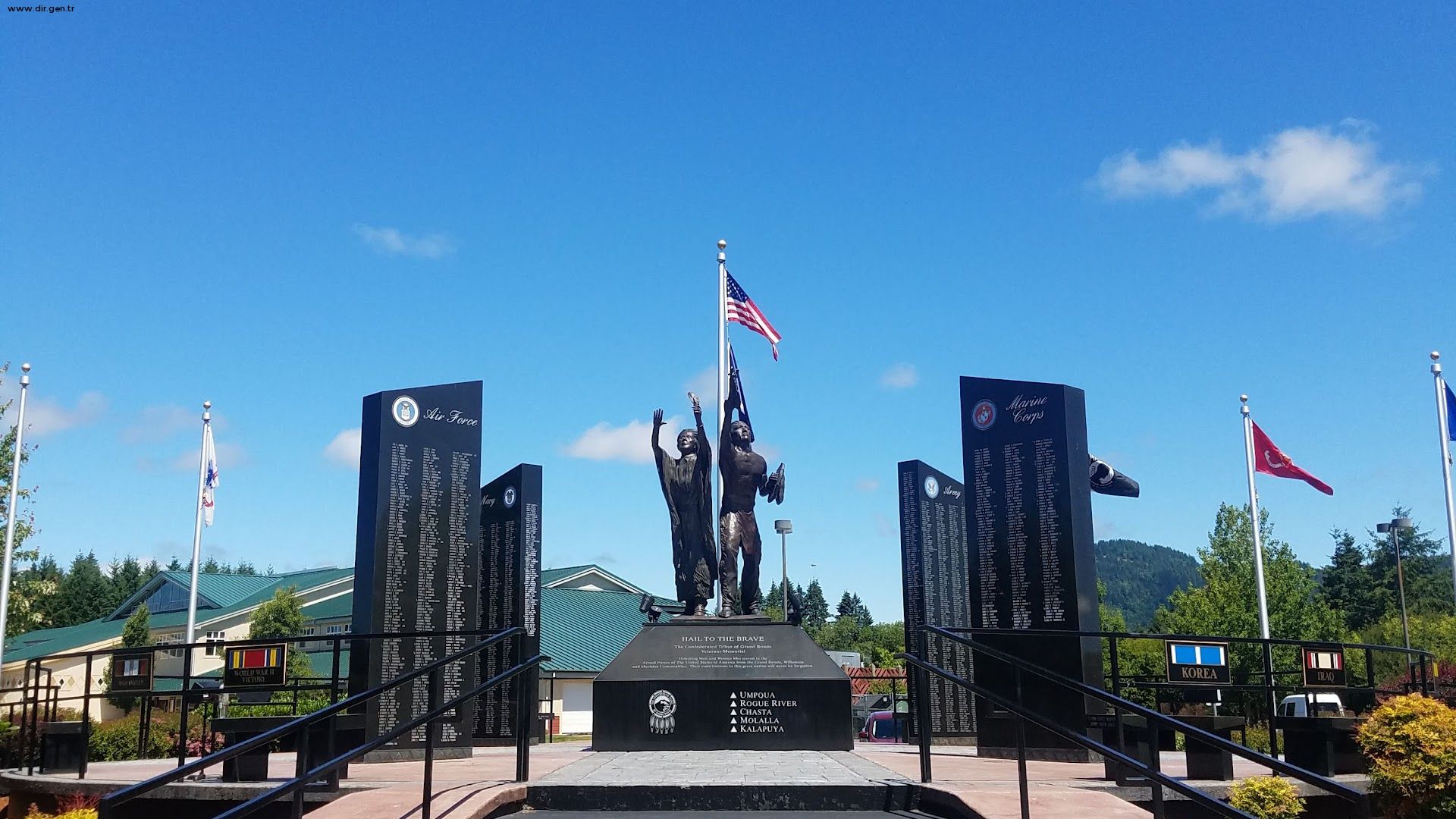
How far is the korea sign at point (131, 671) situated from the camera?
38.5 ft

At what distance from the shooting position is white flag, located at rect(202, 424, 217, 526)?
23500mm

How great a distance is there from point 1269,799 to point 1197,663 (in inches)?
114

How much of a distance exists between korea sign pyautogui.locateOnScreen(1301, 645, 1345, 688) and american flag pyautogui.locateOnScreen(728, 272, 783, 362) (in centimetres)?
973

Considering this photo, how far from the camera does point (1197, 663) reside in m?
10.8

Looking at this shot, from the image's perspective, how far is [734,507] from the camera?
1473 cm

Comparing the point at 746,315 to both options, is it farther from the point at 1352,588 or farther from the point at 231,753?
the point at 1352,588

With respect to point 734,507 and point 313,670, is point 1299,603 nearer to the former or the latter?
point 734,507

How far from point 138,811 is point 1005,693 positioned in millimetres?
9736

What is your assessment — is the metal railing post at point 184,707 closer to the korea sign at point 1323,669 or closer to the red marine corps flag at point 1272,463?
the korea sign at point 1323,669

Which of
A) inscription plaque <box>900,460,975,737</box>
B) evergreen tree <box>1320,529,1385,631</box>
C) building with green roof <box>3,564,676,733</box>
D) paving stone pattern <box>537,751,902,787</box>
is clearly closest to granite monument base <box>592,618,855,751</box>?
paving stone pattern <box>537,751,902,787</box>

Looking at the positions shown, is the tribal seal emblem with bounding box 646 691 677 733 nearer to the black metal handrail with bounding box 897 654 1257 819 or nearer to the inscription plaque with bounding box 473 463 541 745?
the black metal handrail with bounding box 897 654 1257 819

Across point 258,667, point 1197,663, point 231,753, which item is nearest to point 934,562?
point 1197,663

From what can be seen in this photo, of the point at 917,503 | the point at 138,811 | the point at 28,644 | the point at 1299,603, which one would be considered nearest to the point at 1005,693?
the point at 917,503

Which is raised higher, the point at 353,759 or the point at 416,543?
the point at 416,543
